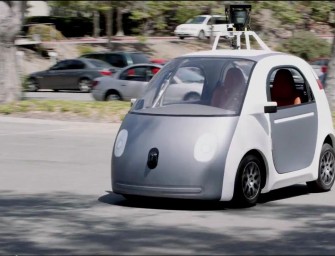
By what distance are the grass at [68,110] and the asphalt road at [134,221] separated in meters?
7.47

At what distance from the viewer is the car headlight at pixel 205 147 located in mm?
10500

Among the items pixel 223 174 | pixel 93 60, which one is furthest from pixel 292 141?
pixel 93 60

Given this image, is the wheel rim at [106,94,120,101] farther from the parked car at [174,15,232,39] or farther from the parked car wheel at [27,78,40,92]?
the parked car at [174,15,232,39]

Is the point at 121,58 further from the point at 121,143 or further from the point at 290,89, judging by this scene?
the point at 121,143

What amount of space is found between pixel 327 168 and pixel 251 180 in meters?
1.72

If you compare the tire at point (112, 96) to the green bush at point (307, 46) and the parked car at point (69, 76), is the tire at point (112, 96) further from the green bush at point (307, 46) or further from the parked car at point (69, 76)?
the green bush at point (307, 46)

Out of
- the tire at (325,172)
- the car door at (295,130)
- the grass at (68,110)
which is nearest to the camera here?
the car door at (295,130)

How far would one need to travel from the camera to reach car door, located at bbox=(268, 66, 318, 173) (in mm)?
11344

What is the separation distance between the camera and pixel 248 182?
10.9 meters

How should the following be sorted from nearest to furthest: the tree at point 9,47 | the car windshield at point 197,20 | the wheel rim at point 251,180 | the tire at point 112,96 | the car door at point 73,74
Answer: the wheel rim at point 251,180, the tree at point 9,47, the tire at point 112,96, the car door at point 73,74, the car windshield at point 197,20

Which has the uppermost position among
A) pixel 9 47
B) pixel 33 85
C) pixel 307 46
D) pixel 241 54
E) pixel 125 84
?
pixel 241 54

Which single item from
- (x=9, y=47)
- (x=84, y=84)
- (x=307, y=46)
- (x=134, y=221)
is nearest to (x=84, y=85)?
(x=84, y=84)

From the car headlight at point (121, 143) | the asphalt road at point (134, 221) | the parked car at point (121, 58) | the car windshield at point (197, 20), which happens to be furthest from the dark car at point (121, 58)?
the car headlight at point (121, 143)

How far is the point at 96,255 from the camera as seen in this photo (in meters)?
8.45
